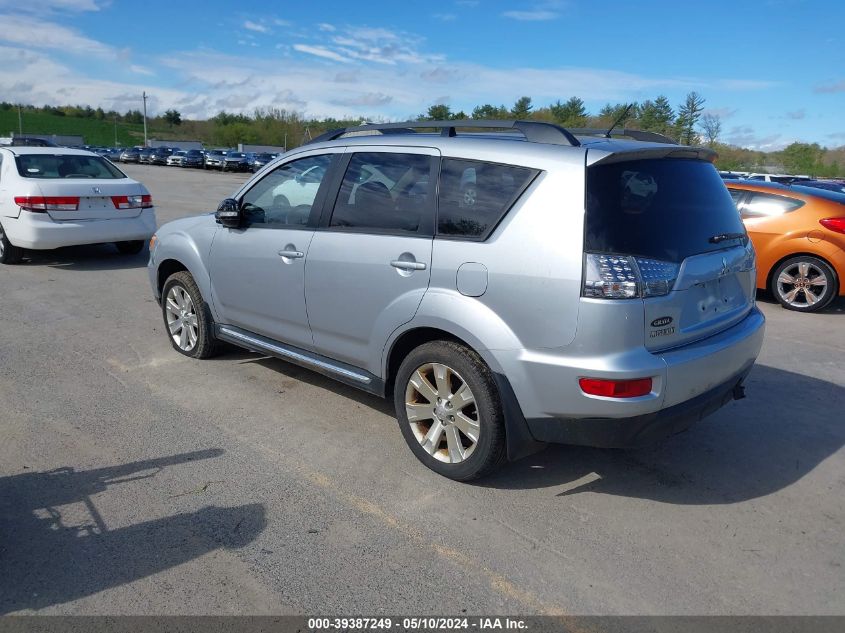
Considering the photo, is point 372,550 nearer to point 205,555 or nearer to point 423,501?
point 423,501

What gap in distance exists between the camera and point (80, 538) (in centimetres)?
312

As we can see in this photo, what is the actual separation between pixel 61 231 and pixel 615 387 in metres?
8.38

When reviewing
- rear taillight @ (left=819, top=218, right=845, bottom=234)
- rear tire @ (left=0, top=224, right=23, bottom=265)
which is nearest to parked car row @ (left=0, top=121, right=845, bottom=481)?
rear taillight @ (left=819, top=218, right=845, bottom=234)

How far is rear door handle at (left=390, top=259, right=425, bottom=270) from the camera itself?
3640mm

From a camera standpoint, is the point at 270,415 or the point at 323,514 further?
the point at 270,415

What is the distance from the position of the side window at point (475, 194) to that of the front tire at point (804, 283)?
651 centimetres

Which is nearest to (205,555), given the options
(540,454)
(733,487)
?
(540,454)

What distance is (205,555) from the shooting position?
3.02m

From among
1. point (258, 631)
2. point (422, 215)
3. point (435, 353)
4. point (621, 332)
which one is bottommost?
point (258, 631)

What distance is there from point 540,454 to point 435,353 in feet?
3.37

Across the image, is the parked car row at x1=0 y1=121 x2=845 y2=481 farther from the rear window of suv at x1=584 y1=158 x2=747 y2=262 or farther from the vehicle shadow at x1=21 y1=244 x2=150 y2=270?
the vehicle shadow at x1=21 y1=244 x2=150 y2=270

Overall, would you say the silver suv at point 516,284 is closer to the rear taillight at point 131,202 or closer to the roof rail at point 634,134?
the roof rail at point 634,134

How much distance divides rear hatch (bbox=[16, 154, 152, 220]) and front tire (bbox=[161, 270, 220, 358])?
164 inches

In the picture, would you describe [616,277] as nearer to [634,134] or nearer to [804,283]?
[634,134]
